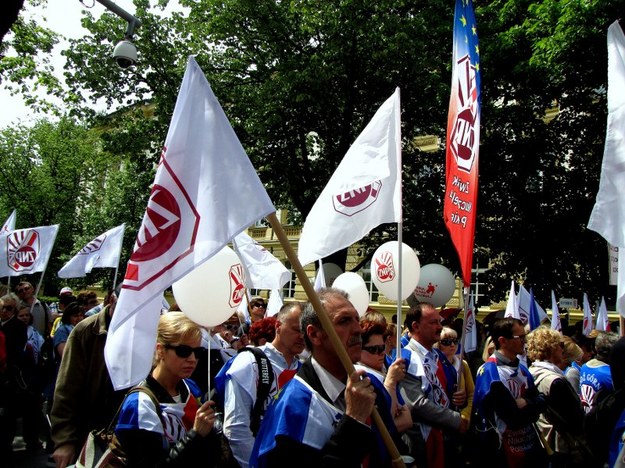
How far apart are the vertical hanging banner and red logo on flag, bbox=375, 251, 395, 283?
1.36m

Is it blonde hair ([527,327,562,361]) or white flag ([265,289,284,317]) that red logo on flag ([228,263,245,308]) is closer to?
blonde hair ([527,327,562,361])

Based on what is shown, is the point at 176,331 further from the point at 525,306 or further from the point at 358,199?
the point at 525,306

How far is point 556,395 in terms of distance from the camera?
5.04m

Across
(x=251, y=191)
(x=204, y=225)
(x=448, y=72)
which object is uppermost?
(x=448, y=72)

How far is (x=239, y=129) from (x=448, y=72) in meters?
6.37

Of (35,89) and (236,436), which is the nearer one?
(236,436)

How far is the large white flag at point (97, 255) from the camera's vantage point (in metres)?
10.1

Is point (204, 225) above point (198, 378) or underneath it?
above

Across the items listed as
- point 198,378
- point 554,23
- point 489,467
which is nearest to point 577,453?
point 489,467

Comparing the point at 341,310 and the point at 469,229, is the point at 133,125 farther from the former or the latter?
the point at 341,310

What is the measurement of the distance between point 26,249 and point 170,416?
25.2 feet

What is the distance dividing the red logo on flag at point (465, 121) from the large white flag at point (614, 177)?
146 cm

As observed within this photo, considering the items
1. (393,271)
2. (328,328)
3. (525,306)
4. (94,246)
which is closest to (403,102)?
(525,306)

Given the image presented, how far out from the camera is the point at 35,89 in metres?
17.0
